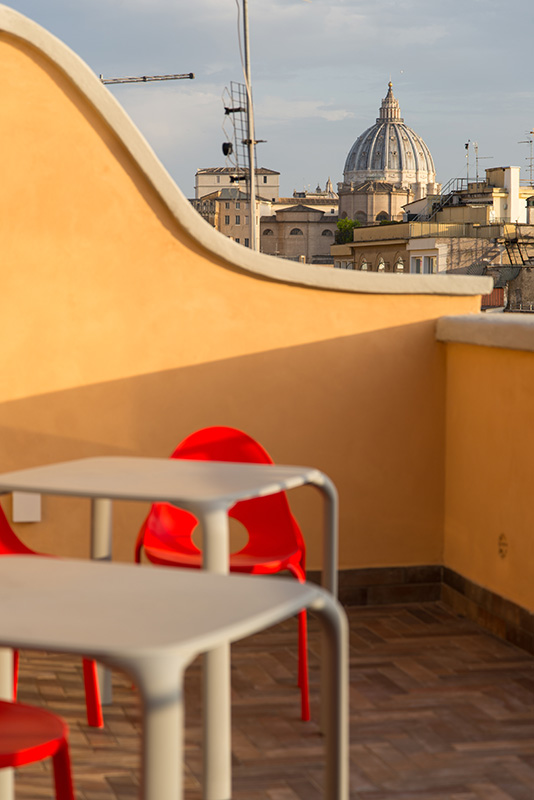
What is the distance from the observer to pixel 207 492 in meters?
2.56

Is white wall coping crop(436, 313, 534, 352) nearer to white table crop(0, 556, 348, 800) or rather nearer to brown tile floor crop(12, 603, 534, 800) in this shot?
brown tile floor crop(12, 603, 534, 800)

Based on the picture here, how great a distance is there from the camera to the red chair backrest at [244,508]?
150 inches

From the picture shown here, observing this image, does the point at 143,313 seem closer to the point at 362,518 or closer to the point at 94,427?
→ the point at 94,427

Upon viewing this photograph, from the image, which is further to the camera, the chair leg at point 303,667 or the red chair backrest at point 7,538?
the chair leg at point 303,667

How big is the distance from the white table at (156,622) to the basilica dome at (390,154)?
13517cm

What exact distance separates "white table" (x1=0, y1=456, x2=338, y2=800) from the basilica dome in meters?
134

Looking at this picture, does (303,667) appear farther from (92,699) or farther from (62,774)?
(62,774)

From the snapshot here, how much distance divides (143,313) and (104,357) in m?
0.25

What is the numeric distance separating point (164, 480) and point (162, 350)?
1.86 metres

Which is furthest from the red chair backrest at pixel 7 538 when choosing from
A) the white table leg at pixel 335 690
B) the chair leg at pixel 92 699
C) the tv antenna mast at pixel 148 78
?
the tv antenna mast at pixel 148 78

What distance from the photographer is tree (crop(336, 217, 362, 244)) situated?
311 feet

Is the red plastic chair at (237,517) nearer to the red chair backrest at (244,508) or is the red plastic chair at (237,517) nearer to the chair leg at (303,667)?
the red chair backrest at (244,508)

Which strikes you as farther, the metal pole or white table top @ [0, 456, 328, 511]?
the metal pole

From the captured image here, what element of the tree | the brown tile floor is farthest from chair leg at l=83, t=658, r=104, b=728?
the tree
